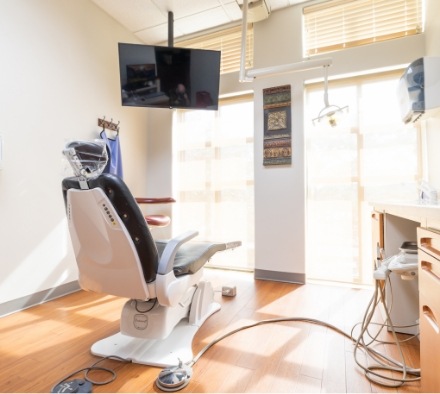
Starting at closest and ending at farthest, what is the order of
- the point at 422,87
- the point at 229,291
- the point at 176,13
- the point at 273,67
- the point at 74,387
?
the point at 74,387 → the point at 422,87 → the point at 229,291 → the point at 273,67 → the point at 176,13

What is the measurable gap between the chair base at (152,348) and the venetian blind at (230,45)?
287 cm

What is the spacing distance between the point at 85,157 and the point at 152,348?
1064 millimetres

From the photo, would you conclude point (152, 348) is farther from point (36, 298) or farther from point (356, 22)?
point (356, 22)

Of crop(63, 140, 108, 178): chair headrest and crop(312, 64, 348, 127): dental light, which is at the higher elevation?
crop(312, 64, 348, 127): dental light

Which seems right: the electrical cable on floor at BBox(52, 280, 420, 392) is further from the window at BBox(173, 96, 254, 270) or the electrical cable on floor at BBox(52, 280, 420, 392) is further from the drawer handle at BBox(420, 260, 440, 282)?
the window at BBox(173, 96, 254, 270)

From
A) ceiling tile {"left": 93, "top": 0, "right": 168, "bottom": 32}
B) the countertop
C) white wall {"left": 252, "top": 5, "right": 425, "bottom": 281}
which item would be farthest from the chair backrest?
ceiling tile {"left": 93, "top": 0, "right": 168, "bottom": 32}

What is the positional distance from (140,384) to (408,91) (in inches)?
99.8

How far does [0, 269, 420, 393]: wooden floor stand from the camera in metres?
1.17

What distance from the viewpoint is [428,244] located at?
2.96ft

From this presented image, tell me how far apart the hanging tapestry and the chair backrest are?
1.94m

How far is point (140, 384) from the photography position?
1167 mm

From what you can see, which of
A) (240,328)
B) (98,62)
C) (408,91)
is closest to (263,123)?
(408,91)

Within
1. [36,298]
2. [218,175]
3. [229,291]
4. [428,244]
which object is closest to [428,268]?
[428,244]

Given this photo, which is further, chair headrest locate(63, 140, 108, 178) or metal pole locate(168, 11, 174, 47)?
metal pole locate(168, 11, 174, 47)
